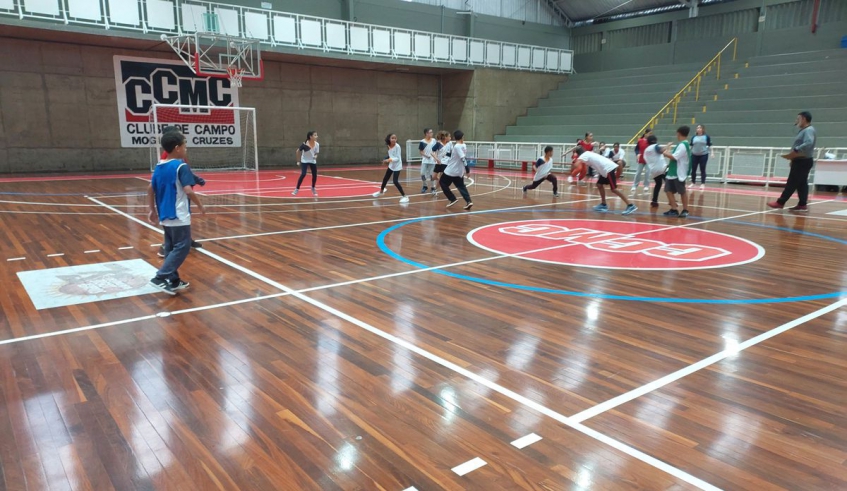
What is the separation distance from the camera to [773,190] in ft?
53.4

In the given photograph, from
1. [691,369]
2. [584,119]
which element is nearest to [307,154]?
[691,369]

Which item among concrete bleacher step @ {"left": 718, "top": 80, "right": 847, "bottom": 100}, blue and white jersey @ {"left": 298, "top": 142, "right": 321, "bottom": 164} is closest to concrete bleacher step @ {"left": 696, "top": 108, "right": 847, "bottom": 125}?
concrete bleacher step @ {"left": 718, "top": 80, "right": 847, "bottom": 100}

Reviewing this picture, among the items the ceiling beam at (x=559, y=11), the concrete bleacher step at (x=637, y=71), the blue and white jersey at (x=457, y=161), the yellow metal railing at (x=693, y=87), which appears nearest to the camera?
the blue and white jersey at (x=457, y=161)

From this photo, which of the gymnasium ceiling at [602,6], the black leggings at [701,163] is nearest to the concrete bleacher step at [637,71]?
the gymnasium ceiling at [602,6]

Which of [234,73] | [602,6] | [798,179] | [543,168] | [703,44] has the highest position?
[602,6]

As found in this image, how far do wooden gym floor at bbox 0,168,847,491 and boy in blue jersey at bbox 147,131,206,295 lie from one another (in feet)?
0.82

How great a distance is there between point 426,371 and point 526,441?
3.39ft

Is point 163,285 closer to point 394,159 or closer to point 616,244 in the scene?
point 616,244

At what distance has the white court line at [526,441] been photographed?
9.62 feet

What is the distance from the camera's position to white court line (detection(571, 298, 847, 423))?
3295mm

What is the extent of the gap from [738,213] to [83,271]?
1140 centimetres

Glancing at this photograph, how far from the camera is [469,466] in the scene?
9.01ft

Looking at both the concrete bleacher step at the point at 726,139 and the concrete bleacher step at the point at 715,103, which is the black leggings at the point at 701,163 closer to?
the concrete bleacher step at the point at 726,139

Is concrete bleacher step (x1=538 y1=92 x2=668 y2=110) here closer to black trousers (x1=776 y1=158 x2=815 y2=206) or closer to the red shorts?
black trousers (x1=776 y1=158 x2=815 y2=206)
